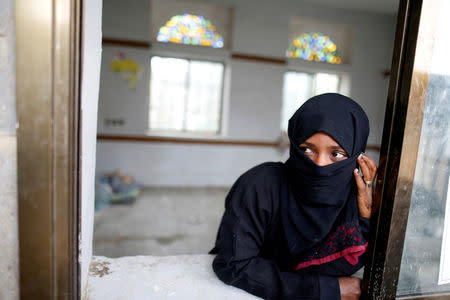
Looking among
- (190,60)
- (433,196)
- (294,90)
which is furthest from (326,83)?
(433,196)

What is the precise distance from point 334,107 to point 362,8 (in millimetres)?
5708

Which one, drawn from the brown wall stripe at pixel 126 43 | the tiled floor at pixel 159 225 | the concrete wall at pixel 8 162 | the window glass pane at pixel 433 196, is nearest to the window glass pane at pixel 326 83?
the tiled floor at pixel 159 225

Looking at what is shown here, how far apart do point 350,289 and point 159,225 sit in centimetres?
306

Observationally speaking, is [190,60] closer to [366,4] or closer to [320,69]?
[320,69]

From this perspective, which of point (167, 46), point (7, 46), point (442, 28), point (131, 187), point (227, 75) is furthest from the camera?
point (227, 75)

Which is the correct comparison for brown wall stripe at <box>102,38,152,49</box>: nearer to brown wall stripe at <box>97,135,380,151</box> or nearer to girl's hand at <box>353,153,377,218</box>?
brown wall stripe at <box>97,135,380,151</box>

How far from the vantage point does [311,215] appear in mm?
1068

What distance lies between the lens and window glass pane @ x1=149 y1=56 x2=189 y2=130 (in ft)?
17.5

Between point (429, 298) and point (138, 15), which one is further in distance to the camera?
point (138, 15)

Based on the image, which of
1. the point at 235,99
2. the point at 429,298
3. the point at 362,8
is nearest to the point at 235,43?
the point at 235,99

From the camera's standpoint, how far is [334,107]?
1075 mm

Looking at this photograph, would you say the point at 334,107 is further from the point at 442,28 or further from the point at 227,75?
the point at 227,75

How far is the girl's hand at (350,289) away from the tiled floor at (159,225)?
2.35 m

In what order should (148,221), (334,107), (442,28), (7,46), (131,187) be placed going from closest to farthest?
(7,46), (442,28), (334,107), (148,221), (131,187)
